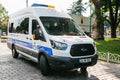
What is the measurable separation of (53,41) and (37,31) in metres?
1.15

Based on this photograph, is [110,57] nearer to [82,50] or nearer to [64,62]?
[82,50]

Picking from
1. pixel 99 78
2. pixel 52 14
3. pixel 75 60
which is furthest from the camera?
pixel 52 14

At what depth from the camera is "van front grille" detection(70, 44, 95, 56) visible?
7.24 meters

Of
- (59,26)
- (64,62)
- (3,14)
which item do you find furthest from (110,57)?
(3,14)

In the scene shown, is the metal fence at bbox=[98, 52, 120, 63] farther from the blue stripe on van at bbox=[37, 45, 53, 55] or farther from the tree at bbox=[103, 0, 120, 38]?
the tree at bbox=[103, 0, 120, 38]

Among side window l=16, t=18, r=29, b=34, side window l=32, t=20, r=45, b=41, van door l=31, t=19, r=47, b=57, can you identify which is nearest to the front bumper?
van door l=31, t=19, r=47, b=57

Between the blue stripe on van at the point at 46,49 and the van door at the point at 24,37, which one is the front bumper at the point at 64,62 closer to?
the blue stripe on van at the point at 46,49

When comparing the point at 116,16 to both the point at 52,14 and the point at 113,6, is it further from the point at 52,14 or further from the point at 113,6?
the point at 52,14

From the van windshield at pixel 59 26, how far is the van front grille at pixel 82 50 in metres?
0.97

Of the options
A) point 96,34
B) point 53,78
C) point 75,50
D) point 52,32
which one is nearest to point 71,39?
point 75,50

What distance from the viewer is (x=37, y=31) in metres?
8.16

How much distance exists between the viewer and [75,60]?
7.18 metres

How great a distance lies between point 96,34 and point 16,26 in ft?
44.2

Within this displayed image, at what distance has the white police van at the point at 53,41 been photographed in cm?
717
